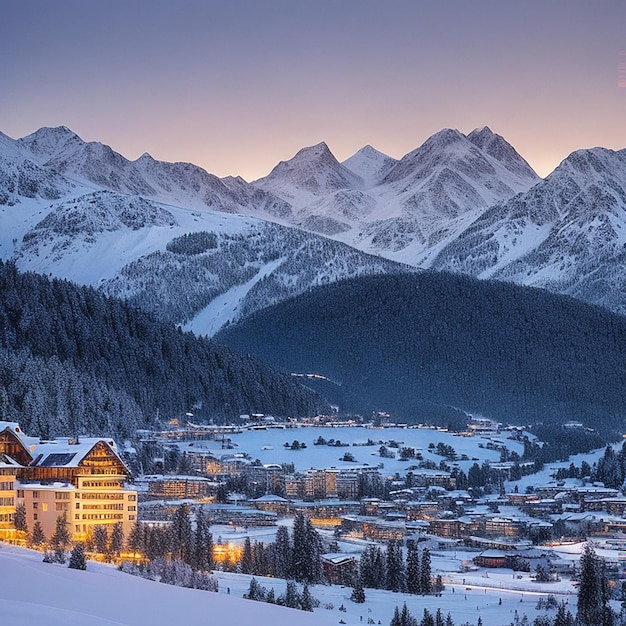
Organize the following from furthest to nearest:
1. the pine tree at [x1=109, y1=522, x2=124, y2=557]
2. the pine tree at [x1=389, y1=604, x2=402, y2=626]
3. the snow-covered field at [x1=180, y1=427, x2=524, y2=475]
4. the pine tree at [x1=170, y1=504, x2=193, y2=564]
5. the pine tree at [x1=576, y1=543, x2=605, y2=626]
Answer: the snow-covered field at [x1=180, y1=427, x2=524, y2=475]
the pine tree at [x1=170, y1=504, x2=193, y2=564]
the pine tree at [x1=576, y1=543, x2=605, y2=626]
the pine tree at [x1=109, y1=522, x2=124, y2=557]
the pine tree at [x1=389, y1=604, x2=402, y2=626]

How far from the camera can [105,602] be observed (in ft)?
143

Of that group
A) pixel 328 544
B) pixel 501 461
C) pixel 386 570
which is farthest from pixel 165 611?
pixel 501 461

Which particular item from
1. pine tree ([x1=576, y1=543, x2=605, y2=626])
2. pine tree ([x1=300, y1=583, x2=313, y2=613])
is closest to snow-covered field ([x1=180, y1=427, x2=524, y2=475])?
pine tree ([x1=576, y1=543, x2=605, y2=626])

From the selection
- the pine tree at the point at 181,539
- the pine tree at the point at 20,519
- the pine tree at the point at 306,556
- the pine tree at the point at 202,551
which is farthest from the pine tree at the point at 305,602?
the pine tree at the point at 306,556

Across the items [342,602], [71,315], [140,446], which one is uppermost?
[71,315]

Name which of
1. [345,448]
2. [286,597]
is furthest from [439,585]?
[345,448]

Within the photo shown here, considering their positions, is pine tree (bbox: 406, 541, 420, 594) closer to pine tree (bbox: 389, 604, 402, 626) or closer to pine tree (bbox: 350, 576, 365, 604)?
pine tree (bbox: 350, 576, 365, 604)

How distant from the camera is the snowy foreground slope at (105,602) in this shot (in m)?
37.4

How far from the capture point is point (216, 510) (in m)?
120

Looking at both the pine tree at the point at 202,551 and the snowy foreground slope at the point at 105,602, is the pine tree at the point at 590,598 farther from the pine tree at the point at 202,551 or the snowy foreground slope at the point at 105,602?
the snowy foreground slope at the point at 105,602

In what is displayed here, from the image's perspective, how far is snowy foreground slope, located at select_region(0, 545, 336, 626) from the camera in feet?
123

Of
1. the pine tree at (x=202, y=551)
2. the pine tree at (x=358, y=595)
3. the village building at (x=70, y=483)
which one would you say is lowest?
the pine tree at (x=358, y=595)

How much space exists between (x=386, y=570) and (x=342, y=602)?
11724 mm

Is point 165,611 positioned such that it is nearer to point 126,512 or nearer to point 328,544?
point 126,512
